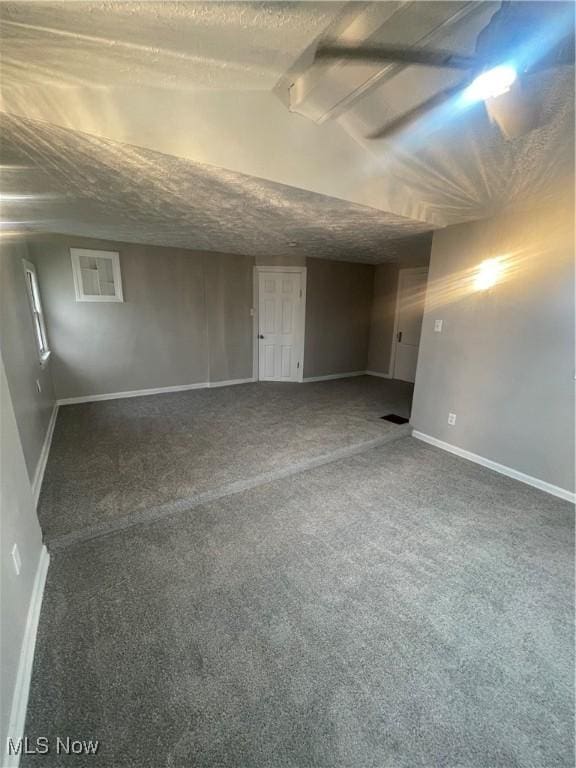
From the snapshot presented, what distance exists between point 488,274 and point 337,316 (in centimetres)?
323

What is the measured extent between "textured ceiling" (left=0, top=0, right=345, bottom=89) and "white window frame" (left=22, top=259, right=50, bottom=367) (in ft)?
8.87

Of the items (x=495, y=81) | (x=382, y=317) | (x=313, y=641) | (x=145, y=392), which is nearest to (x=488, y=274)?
(x=495, y=81)

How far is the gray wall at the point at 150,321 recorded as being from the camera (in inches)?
158

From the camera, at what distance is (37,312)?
372 centimetres

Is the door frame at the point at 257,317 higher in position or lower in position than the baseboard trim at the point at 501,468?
higher

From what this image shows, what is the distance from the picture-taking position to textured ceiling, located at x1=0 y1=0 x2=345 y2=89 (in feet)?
3.22

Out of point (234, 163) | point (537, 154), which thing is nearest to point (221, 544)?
point (234, 163)

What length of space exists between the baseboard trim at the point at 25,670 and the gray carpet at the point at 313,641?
0.04m

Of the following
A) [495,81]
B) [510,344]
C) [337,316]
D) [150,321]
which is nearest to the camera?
[495,81]

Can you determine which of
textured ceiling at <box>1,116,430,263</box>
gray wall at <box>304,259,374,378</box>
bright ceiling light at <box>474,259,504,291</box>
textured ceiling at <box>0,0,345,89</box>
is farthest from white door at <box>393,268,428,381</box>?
textured ceiling at <box>0,0,345,89</box>

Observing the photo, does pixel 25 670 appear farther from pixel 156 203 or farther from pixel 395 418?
pixel 395 418

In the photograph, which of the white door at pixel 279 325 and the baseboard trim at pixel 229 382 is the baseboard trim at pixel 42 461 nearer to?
the baseboard trim at pixel 229 382

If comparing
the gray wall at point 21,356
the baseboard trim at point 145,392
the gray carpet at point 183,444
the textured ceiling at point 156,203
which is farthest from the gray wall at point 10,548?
the baseboard trim at point 145,392

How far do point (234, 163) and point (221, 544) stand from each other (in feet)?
7.21
